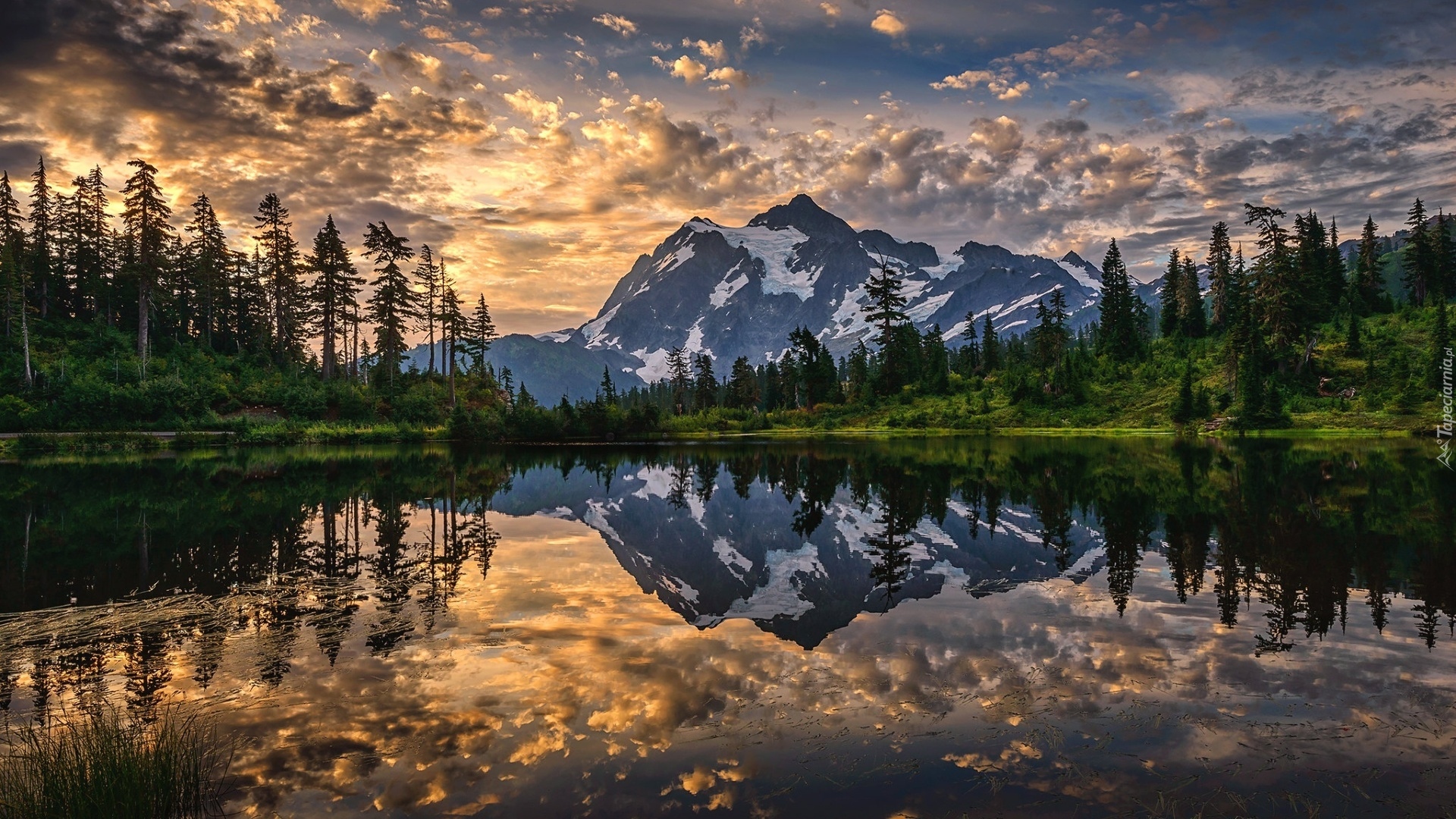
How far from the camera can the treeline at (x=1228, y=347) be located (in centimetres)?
7600

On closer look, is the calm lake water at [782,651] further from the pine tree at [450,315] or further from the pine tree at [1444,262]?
the pine tree at [1444,262]

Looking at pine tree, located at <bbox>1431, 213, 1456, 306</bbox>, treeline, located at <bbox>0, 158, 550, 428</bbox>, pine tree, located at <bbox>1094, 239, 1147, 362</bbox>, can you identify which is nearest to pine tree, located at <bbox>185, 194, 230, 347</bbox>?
treeline, located at <bbox>0, 158, 550, 428</bbox>

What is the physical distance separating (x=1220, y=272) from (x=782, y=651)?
121m

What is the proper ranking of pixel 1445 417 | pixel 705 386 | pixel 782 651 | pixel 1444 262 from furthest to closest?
pixel 705 386
pixel 1444 262
pixel 1445 417
pixel 782 651

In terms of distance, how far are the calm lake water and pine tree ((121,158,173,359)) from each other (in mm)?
58198

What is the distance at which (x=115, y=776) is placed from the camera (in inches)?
254

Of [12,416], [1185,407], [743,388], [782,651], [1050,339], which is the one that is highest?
[1050,339]

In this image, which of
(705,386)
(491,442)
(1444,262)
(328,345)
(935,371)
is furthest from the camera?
(705,386)

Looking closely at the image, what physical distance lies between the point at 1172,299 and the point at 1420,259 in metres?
28.2

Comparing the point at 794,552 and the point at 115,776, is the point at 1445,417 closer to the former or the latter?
the point at 794,552

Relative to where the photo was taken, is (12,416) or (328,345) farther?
(328,345)

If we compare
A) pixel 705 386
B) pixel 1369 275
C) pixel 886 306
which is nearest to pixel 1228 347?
pixel 1369 275

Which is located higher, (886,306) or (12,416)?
(886,306)

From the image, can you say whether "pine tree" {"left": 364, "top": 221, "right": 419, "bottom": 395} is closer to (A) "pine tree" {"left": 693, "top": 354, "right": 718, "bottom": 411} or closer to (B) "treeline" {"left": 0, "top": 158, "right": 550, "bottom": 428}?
(B) "treeline" {"left": 0, "top": 158, "right": 550, "bottom": 428}
